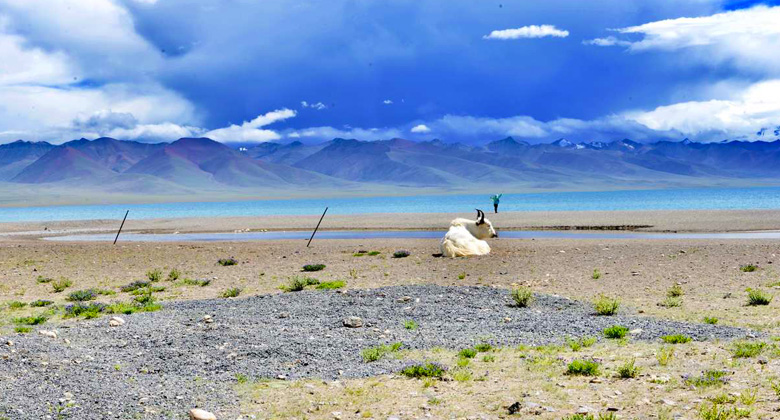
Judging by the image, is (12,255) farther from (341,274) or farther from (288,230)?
(288,230)

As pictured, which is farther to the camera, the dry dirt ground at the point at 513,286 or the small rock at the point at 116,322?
the small rock at the point at 116,322

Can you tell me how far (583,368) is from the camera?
8914 mm

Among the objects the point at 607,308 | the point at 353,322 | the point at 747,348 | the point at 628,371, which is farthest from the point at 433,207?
the point at 628,371

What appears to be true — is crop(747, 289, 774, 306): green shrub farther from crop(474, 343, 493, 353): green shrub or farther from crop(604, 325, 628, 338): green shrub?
crop(474, 343, 493, 353): green shrub

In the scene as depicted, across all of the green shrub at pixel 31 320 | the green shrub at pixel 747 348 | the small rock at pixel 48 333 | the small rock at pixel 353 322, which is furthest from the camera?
the green shrub at pixel 31 320

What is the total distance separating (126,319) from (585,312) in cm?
895

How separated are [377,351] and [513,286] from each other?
765cm

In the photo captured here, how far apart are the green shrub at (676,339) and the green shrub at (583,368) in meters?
2.17

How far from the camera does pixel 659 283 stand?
56.1 ft

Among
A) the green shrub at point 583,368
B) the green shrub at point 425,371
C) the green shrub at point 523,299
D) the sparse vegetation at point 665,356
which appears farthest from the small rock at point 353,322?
the sparse vegetation at point 665,356

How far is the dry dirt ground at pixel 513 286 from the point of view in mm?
7883

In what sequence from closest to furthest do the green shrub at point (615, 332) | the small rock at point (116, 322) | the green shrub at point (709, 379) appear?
the green shrub at point (709, 379) < the green shrub at point (615, 332) < the small rock at point (116, 322)

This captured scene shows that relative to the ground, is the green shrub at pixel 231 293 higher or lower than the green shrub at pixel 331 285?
lower

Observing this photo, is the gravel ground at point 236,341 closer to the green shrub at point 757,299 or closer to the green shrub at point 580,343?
the green shrub at point 580,343
